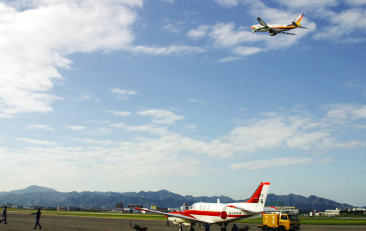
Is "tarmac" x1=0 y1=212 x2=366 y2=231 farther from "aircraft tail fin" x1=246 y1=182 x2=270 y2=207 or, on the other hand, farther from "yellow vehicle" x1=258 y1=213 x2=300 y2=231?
"aircraft tail fin" x1=246 y1=182 x2=270 y2=207

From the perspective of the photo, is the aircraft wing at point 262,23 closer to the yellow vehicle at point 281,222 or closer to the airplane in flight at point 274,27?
the airplane in flight at point 274,27

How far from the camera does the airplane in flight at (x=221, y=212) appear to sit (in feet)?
115

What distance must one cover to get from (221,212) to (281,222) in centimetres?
841

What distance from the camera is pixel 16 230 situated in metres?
33.3

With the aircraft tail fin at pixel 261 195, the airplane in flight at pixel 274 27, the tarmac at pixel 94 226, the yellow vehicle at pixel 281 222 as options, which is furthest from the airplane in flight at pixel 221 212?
the airplane in flight at pixel 274 27

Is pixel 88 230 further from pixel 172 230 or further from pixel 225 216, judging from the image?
pixel 225 216

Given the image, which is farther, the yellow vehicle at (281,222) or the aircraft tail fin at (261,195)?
the aircraft tail fin at (261,195)

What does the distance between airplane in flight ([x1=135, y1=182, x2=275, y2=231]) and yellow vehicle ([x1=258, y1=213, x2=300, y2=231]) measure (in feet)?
4.35

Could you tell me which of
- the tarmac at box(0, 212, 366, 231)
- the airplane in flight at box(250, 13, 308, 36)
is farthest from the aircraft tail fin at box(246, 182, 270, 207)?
the airplane in flight at box(250, 13, 308, 36)

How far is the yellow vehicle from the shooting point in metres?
35.9

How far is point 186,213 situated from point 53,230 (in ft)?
56.9

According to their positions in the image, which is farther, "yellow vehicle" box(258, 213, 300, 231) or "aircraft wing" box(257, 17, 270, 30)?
"aircraft wing" box(257, 17, 270, 30)

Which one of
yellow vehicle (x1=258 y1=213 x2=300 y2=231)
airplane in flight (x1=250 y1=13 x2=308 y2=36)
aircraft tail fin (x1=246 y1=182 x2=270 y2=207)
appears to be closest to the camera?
yellow vehicle (x1=258 y1=213 x2=300 y2=231)

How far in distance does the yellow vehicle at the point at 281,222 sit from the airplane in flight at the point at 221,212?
→ 1.33 m
